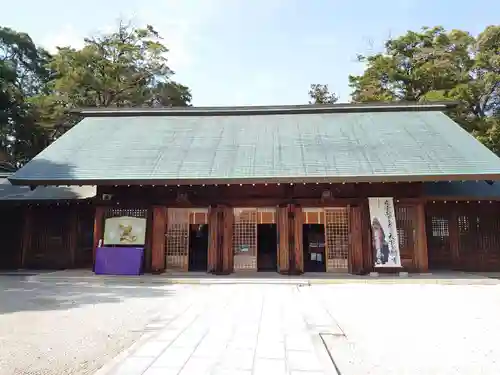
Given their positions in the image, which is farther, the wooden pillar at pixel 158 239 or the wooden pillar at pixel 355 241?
the wooden pillar at pixel 158 239

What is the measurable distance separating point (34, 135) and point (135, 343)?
25.2 meters

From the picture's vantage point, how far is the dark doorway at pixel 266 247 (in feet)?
43.1

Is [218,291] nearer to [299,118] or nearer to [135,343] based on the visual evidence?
[135,343]

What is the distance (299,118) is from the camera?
14211mm

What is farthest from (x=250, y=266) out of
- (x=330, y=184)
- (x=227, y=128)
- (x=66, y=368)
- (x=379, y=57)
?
(x=379, y=57)

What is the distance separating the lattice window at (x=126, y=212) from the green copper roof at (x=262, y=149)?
1.38 metres

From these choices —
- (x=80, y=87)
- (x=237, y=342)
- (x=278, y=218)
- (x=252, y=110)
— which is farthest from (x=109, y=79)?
(x=237, y=342)

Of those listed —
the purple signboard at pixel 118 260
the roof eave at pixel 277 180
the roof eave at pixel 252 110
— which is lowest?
the purple signboard at pixel 118 260

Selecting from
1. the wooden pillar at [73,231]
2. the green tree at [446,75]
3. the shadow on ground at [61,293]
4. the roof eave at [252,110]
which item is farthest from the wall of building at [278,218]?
the green tree at [446,75]

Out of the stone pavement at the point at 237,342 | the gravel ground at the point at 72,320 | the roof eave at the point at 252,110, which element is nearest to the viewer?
the stone pavement at the point at 237,342

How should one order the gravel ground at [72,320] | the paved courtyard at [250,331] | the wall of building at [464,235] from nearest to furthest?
the paved courtyard at [250,331] → the gravel ground at [72,320] → the wall of building at [464,235]

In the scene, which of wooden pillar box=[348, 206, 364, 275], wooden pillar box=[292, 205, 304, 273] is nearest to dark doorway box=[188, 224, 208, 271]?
wooden pillar box=[292, 205, 304, 273]

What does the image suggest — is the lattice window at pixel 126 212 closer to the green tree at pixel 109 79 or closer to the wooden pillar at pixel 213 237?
the wooden pillar at pixel 213 237

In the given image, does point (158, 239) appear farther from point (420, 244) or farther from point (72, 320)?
point (420, 244)
